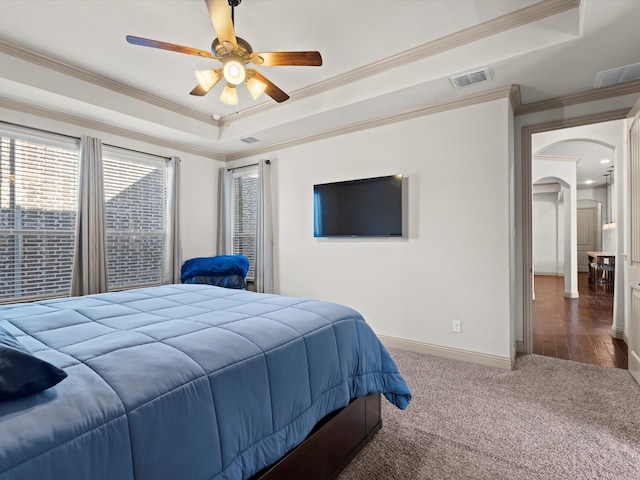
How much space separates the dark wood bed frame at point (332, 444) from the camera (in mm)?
1322

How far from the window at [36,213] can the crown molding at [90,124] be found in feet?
0.66

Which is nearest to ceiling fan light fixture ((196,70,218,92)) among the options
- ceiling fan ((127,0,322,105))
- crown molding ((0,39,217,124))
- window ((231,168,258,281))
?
ceiling fan ((127,0,322,105))

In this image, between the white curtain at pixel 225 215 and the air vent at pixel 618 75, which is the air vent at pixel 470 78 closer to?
the air vent at pixel 618 75

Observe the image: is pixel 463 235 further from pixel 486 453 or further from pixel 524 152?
pixel 486 453

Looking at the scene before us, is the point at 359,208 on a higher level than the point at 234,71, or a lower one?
lower

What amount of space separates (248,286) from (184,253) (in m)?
0.98

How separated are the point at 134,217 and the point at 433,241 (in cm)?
345

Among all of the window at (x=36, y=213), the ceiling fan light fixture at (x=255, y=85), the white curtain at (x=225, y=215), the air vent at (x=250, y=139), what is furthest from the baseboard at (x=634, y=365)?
the window at (x=36, y=213)

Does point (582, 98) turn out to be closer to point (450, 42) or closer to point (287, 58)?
point (450, 42)

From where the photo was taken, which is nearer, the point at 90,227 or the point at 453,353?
the point at 453,353

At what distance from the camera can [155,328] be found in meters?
1.46

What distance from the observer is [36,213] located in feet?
10.8

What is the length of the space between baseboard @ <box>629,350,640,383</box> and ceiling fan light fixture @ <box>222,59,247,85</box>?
140 inches

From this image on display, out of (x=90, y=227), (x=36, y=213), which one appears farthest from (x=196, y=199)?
(x=36, y=213)
